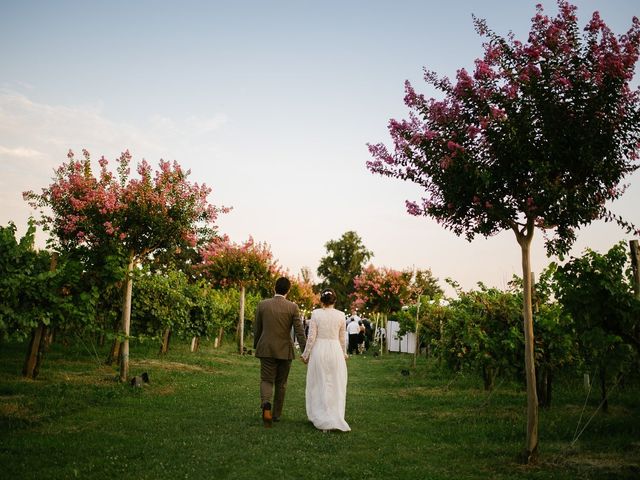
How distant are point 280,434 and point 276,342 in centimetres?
144

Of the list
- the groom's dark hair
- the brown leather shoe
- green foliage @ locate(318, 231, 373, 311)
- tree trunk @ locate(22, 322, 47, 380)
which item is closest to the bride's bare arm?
the groom's dark hair

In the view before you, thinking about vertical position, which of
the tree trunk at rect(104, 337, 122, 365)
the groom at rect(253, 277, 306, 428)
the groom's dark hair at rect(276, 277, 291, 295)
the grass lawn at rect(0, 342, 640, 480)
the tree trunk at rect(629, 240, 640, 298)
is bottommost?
the grass lawn at rect(0, 342, 640, 480)

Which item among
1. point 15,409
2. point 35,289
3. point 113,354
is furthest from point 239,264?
point 15,409

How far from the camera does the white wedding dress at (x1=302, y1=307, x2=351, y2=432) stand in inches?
311

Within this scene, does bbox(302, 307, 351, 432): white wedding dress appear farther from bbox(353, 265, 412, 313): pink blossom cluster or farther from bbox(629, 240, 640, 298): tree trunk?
bbox(353, 265, 412, 313): pink blossom cluster

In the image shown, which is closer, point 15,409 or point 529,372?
point 529,372

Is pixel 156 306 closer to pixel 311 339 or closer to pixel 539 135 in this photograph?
pixel 311 339

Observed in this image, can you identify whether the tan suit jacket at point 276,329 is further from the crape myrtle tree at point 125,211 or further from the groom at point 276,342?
the crape myrtle tree at point 125,211

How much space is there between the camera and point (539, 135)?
5.88 metres

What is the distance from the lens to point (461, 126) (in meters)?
6.22

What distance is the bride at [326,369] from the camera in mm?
7902

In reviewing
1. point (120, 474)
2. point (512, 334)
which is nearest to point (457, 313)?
point (512, 334)

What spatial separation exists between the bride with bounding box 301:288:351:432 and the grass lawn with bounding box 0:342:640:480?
0.29 metres

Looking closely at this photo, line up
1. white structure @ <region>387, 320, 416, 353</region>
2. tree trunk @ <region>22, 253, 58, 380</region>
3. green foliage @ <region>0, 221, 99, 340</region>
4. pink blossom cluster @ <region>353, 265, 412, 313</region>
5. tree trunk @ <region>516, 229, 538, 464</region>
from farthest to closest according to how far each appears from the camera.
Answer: white structure @ <region>387, 320, 416, 353</region>
pink blossom cluster @ <region>353, 265, 412, 313</region>
tree trunk @ <region>22, 253, 58, 380</region>
green foliage @ <region>0, 221, 99, 340</region>
tree trunk @ <region>516, 229, 538, 464</region>
